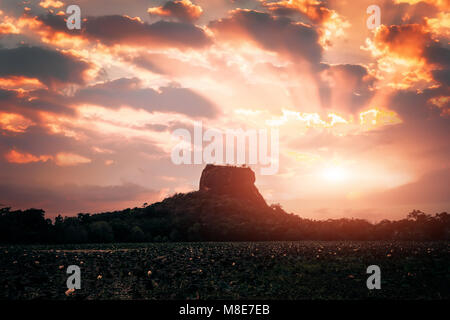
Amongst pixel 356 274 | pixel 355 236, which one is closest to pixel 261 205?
pixel 355 236

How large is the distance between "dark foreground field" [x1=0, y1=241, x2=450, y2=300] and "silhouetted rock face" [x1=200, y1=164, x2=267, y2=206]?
13644cm

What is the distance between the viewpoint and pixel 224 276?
2773 centimetres

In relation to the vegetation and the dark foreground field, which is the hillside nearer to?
the vegetation

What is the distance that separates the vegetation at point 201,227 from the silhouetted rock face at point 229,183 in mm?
20997

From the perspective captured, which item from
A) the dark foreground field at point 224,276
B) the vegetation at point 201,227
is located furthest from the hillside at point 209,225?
the dark foreground field at point 224,276

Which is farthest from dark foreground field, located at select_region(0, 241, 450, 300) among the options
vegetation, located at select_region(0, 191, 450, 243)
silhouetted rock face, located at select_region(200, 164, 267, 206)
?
silhouetted rock face, located at select_region(200, 164, 267, 206)

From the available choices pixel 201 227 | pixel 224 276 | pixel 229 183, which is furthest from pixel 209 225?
pixel 224 276

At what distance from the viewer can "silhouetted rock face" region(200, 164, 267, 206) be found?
170 metres

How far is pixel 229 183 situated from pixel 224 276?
14493 centimetres

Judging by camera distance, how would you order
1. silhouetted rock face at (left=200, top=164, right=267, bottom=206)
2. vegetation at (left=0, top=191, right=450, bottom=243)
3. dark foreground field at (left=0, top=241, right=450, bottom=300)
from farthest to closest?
silhouetted rock face at (left=200, top=164, right=267, bottom=206) < vegetation at (left=0, top=191, right=450, bottom=243) < dark foreground field at (left=0, top=241, right=450, bottom=300)
